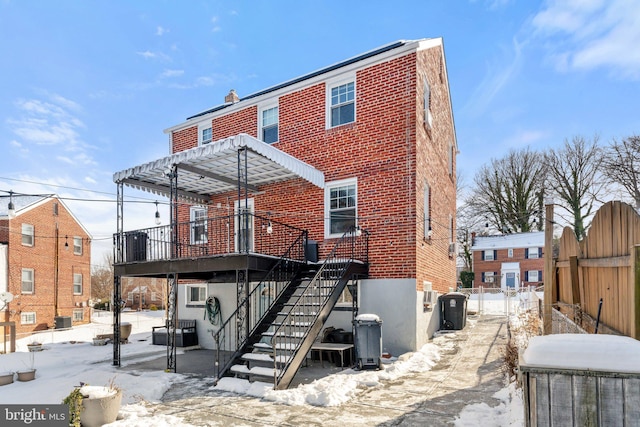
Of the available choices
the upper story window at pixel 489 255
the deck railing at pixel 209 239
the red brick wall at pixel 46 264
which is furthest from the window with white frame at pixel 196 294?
the upper story window at pixel 489 255

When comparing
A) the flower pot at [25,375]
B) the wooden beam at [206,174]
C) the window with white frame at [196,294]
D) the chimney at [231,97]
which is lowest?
the flower pot at [25,375]

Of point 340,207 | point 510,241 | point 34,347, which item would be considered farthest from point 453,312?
point 510,241

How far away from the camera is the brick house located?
10453mm

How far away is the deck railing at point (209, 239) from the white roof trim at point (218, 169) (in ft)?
3.96

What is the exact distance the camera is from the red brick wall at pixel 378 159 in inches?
423

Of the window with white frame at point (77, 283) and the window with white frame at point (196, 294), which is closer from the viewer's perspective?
the window with white frame at point (196, 294)

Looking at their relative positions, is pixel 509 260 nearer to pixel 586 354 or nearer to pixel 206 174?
pixel 206 174

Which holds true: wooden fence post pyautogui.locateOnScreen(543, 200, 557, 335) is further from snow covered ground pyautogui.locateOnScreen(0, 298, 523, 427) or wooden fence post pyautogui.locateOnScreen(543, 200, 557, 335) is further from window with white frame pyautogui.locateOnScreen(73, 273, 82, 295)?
window with white frame pyautogui.locateOnScreen(73, 273, 82, 295)

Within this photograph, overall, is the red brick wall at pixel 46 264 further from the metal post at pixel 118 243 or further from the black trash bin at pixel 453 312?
the black trash bin at pixel 453 312

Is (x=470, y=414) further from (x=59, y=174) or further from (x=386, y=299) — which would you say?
(x=59, y=174)

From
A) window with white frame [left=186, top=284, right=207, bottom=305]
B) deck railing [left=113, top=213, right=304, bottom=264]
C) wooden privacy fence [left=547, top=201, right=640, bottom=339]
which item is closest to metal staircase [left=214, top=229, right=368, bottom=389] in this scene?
deck railing [left=113, top=213, right=304, bottom=264]

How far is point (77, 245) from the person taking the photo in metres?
28.8

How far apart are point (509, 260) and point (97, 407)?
41.1 m

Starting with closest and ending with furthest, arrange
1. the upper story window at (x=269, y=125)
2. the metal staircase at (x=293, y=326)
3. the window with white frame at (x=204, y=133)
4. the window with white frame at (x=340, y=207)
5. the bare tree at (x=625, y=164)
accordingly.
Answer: the metal staircase at (x=293, y=326) → the window with white frame at (x=340, y=207) → the upper story window at (x=269, y=125) → the window with white frame at (x=204, y=133) → the bare tree at (x=625, y=164)
